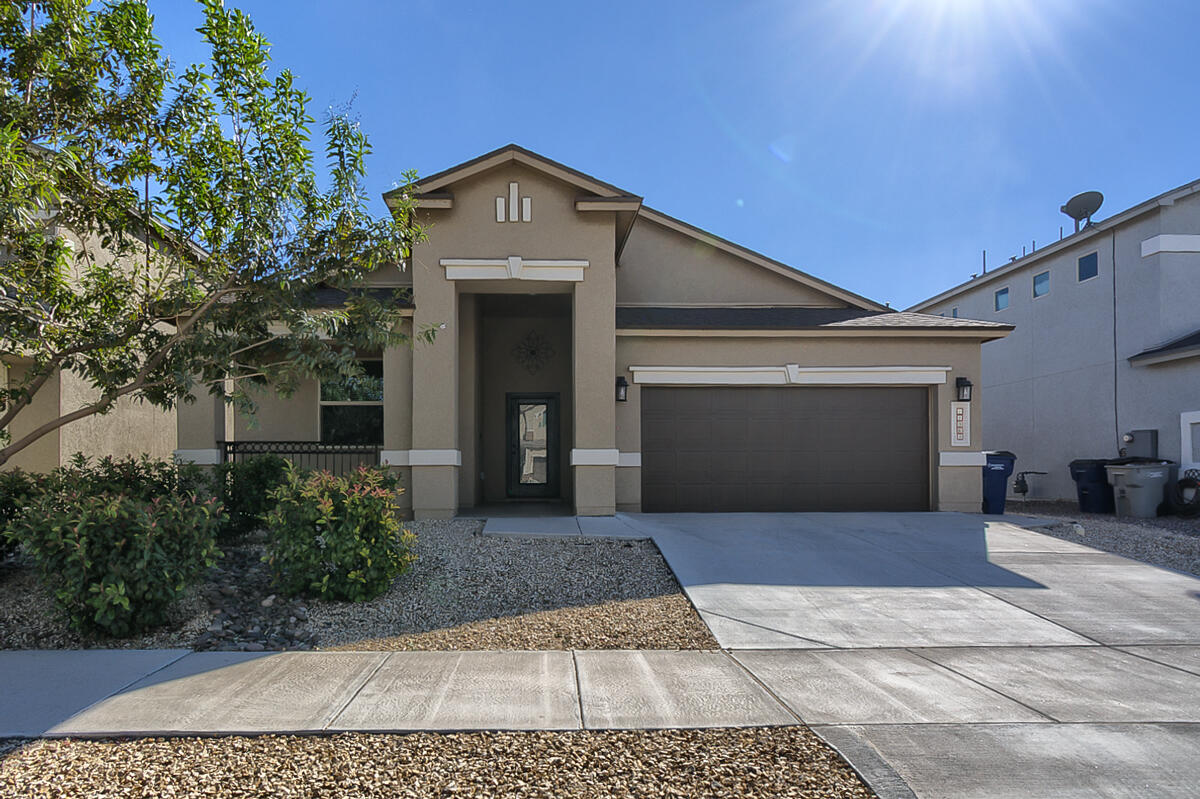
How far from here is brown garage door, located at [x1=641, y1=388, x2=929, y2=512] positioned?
12.7 m

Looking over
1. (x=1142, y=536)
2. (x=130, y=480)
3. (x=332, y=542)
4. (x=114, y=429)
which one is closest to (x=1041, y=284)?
(x=1142, y=536)

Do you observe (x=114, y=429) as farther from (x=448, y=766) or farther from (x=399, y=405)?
(x=448, y=766)

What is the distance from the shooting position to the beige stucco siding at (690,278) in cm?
1484

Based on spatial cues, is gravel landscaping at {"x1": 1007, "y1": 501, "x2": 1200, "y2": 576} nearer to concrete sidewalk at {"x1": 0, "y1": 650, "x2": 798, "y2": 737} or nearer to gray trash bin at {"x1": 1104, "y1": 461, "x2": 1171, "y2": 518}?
gray trash bin at {"x1": 1104, "y1": 461, "x2": 1171, "y2": 518}

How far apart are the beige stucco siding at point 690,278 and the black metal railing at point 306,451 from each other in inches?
226

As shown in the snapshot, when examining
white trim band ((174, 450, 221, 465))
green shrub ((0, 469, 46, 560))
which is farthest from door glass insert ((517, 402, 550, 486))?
green shrub ((0, 469, 46, 560))

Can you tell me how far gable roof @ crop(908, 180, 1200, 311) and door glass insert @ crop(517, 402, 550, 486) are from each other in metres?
13.4

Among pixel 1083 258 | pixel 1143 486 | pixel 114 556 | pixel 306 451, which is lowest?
pixel 1143 486

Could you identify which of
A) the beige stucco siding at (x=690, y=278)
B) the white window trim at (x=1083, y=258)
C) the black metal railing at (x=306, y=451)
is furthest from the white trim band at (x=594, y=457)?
the white window trim at (x=1083, y=258)

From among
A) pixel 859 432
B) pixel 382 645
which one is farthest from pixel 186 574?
pixel 859 432

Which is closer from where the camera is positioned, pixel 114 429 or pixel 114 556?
pixel 114 556

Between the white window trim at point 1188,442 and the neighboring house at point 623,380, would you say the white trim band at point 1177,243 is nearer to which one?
the white window trim at point 1188,442

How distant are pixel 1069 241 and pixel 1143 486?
268 inches

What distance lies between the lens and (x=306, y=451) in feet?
40.7
